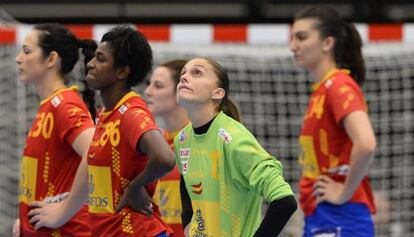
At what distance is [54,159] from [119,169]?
31.1 inches

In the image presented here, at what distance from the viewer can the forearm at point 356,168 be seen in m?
6.16

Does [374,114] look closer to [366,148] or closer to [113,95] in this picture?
[366,148]

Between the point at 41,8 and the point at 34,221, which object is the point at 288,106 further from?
the point at 34,221

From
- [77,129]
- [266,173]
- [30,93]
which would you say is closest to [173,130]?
[77,129]

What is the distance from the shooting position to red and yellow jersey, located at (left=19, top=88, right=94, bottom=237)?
19.2 ft

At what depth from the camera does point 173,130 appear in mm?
6664

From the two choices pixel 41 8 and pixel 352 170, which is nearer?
pixel 352 170

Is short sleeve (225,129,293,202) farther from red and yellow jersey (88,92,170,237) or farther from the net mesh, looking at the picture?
the net mesh

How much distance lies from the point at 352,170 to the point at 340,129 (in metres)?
0.27

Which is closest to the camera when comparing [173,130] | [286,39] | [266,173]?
[266,173]

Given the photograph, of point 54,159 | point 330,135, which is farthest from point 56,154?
point 330,135

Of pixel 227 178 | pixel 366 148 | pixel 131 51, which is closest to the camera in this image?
pixel 227 178

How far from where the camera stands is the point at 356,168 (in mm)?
6176

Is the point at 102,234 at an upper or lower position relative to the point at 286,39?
lower
